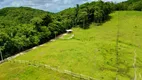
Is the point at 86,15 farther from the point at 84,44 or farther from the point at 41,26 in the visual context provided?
the point at 84,44

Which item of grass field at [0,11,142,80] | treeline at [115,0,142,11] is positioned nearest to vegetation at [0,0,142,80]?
grass field at [0,11,142,80]

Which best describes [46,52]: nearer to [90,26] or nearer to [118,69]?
[118,69]

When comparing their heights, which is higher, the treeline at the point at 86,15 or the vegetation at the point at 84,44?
the treeline at the point at 86,15

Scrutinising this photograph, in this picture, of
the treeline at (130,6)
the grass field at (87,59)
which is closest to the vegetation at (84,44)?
the grass field at (87,59)

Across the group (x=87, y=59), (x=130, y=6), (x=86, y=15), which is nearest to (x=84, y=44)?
(x=87, y=59)

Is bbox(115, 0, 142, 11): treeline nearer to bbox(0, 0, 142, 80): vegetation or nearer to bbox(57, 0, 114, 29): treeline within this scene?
bbox(0, 0, 142, 80): vegetation

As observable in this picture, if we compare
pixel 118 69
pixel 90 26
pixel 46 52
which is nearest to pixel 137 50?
pixel 118 69

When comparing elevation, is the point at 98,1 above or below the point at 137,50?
above

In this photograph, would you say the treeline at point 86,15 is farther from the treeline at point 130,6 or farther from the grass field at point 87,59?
the grass field at point 87,59
